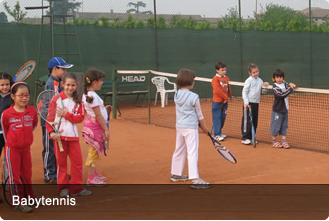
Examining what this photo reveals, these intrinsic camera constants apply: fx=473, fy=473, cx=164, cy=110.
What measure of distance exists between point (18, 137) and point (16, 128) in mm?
88

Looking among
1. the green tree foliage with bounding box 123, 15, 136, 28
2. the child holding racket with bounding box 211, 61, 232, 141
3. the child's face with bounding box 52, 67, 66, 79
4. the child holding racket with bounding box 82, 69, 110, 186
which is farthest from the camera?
the green tree foliage with bounding box 123, 15, 136, 28

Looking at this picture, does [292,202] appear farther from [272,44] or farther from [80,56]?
[272,44]

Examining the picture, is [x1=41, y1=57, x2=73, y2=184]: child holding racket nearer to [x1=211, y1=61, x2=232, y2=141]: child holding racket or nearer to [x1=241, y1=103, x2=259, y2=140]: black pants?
[x1=211, y1=61, x2=232, y2=141]: child holding racket

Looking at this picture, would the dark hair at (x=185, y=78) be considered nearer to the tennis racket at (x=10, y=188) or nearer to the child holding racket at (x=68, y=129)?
the child holding racket at (x=68, y=129)

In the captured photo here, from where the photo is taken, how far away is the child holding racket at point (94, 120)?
16.7 ft

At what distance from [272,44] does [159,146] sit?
8.92m

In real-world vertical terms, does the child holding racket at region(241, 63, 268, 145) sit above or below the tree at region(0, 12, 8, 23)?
below

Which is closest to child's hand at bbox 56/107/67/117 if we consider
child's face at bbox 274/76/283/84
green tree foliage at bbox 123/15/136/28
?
child's face at bbox 274/76/283/84

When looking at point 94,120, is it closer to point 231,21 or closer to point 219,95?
point 219,95

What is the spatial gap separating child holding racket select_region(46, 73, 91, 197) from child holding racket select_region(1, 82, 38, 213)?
1.00 ft

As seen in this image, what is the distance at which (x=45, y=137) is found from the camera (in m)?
5.45

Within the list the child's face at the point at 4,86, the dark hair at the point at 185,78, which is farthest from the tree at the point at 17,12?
the dark hair at the point at 185,78

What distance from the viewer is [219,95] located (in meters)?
8.02

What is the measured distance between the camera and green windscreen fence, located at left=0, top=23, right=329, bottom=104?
38.2 feet
